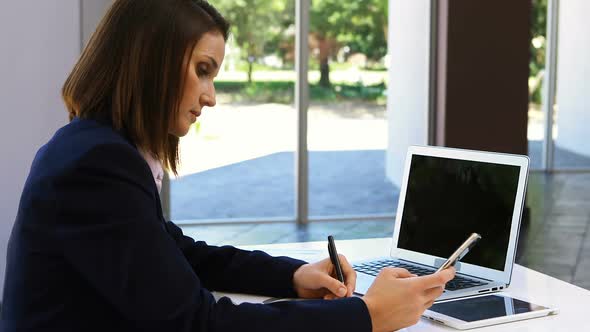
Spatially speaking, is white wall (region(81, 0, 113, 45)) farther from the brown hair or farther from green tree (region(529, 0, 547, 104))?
green tree (region(529, 0, 547, 104))

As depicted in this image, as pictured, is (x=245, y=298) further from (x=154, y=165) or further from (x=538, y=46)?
(x=538, y=46)

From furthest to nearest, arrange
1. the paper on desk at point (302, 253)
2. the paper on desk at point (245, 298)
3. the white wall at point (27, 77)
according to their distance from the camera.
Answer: the white wall at point (27, 77)
the paper on desk at point (302, 253)
the paper on desk at point (245, 298)

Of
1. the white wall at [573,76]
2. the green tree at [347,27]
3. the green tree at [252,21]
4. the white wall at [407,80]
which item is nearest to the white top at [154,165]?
the green tree at [252,21]

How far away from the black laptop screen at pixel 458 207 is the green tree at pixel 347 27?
4.43 metres

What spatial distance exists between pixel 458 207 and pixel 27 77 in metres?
2.83

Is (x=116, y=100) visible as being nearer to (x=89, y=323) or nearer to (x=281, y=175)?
(x=89, y=323)

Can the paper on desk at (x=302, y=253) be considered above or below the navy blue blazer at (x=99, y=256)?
below

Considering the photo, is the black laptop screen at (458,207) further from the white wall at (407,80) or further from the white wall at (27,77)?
the white wall at (407,80)

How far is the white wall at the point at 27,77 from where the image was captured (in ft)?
13.8

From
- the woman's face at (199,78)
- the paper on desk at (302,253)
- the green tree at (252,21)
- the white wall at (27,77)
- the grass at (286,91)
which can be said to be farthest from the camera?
the grass at (286,91)

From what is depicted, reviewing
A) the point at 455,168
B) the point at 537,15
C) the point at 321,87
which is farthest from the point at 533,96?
the point at 455,168

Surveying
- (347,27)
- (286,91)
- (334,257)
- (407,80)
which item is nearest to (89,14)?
(286,91)

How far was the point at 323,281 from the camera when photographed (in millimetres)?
1772

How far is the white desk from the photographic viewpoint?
1.68 metres
